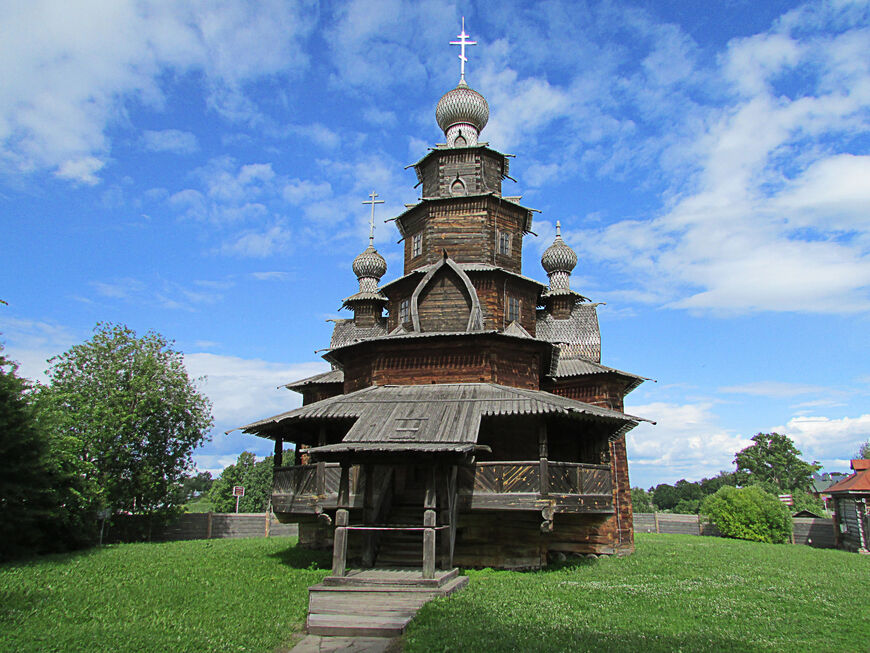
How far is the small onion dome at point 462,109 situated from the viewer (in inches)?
803

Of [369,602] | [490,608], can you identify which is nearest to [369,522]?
[369,602]

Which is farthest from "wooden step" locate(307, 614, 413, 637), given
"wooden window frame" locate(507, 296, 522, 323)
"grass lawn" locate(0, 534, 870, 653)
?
"wooden window frame" locate(507, 296, 522, 323)

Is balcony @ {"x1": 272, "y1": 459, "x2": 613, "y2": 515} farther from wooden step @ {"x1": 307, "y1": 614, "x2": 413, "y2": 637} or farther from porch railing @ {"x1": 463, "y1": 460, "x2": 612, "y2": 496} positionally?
wooden step @ {"x1": 307, "y1": 614, "x2": 413, "y2": 637}

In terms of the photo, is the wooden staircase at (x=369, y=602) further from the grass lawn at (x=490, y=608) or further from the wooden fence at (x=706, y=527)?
the wooden fence at (x=706, y=527)

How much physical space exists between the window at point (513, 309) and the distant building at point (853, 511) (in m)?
16.0

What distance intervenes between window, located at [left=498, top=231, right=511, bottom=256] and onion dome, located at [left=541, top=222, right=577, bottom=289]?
252 inches

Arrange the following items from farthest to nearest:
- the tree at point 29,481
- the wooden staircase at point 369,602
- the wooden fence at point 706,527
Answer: the wooden fence at point 706,527 → the tree at point 29,481 → the wooden staircase at point 369,602

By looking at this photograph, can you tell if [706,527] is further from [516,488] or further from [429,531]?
[429,531]

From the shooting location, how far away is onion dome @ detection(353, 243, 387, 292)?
2636 cm

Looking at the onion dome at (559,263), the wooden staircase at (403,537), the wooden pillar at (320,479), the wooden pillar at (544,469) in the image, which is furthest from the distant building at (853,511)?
the wooden pillar at (320,479)

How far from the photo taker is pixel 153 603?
9.66 meters

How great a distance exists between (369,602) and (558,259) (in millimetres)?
18183

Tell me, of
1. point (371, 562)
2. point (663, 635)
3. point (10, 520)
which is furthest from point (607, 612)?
point (10, 520)

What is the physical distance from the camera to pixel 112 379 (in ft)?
71.7
